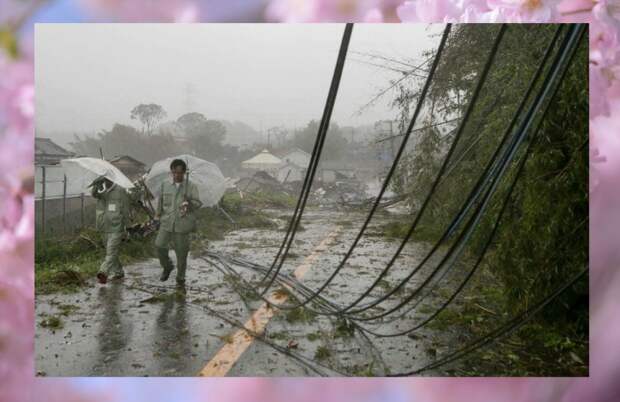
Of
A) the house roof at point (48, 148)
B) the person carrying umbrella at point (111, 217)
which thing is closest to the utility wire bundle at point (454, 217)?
the person carrying umbrella at point (111, 217)

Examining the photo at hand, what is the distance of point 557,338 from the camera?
2432mm

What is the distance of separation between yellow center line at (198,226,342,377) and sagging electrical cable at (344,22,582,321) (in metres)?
0.27

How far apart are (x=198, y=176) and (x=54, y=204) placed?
1.65 feet

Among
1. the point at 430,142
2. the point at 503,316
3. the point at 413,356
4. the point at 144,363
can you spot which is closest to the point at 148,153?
the point at 144,363

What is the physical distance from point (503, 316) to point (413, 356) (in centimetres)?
35

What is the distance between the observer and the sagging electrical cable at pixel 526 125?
92.6 inches

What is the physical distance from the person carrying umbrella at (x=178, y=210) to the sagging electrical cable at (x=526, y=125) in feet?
2.22

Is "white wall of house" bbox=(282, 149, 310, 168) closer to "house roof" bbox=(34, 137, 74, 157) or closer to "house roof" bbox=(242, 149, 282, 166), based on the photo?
"house roof" bbox=(242, 149, 282, 166)

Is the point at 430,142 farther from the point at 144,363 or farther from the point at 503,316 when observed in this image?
the point at 144,363

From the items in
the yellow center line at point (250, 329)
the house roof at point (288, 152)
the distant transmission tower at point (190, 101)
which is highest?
the distant transmission tower at point (190, 101)

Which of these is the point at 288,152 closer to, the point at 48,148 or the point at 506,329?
the point at 48,148

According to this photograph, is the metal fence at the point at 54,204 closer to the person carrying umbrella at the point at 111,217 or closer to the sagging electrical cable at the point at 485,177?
the person carrying umbrella at the point at 111,217

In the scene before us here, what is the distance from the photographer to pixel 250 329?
7.77 feet

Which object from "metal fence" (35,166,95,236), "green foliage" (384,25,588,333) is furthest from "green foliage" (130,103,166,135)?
"green foliage" (384,25,588,333)
